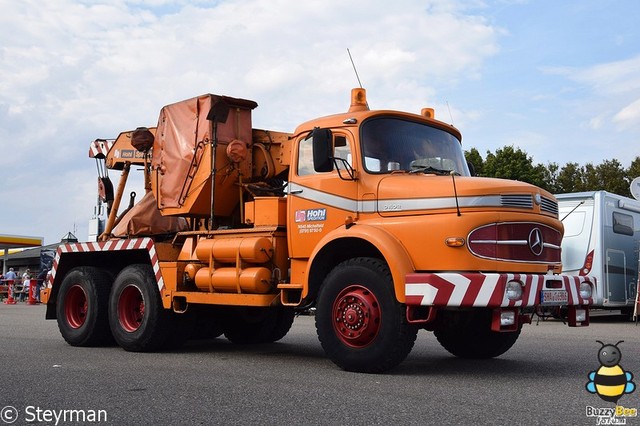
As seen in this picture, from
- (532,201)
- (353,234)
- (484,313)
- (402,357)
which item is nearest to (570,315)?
(484,313)

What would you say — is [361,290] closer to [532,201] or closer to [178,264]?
[532,201]

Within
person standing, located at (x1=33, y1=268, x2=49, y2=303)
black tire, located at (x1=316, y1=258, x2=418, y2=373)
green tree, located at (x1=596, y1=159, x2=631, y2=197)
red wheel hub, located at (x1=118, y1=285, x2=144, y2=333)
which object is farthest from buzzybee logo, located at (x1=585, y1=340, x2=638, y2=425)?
green tree, located at (x1=596, y1=159, x2=631, y2=197)

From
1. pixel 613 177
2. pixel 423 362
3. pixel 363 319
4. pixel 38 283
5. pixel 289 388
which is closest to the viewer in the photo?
pixel 289 388

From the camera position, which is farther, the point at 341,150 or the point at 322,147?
the point at 341,150

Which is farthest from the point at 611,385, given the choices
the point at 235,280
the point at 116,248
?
the point at 116,248

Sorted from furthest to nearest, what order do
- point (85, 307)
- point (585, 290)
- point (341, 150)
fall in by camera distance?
point (85, 307) → point (341, 150) → point (585, 290)

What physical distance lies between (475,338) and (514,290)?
2.11 meters

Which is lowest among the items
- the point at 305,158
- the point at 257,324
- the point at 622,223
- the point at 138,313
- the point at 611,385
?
the point at 611,385

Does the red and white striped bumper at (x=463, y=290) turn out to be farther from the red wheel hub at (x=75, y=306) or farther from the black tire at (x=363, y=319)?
the red wheel hub at (x=75, y=306)

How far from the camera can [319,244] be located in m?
7.90

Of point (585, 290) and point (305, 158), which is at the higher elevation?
point (305, 158)

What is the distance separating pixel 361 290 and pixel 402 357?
798 mm

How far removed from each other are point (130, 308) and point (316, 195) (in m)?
3.84

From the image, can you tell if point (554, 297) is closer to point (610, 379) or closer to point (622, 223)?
point (610, 379)
